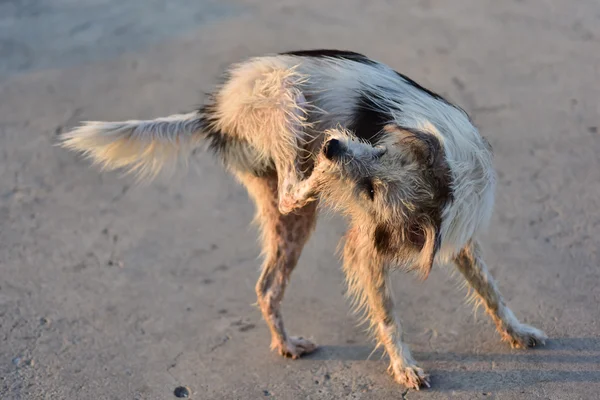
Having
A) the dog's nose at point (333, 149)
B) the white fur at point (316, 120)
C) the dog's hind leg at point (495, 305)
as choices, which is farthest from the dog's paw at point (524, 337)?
the dog's nose at point (333, 149)

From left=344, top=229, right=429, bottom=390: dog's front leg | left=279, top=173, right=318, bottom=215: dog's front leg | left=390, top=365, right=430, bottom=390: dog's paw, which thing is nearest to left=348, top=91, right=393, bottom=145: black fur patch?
left=279, top=173, right=318, bottom=215: dog's front leg

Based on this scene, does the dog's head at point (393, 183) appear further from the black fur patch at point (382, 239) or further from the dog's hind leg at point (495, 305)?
the dog's hind leg at point (495, 305)

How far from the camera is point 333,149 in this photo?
2.73 meters

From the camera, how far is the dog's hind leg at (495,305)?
358 centimetres

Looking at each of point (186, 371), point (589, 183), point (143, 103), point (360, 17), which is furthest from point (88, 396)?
point (360, 17)

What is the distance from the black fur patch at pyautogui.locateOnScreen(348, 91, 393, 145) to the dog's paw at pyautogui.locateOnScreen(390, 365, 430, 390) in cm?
109

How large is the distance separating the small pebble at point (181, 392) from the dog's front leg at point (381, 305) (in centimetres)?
88

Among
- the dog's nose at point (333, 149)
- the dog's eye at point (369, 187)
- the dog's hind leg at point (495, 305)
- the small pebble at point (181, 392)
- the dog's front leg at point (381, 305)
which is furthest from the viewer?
the dog's hind leg at point (495, 305)

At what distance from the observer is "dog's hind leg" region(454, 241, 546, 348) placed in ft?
11.8

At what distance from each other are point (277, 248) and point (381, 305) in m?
0.55

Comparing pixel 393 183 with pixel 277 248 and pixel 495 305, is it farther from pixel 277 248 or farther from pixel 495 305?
pixel 495 305

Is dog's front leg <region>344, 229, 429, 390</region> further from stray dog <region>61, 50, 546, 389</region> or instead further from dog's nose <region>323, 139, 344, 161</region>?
dog's nose <region>323, 139, 344, 161</region>

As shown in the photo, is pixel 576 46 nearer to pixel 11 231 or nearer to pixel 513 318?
pixel 513 318

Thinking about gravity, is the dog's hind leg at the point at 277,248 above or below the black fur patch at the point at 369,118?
below
